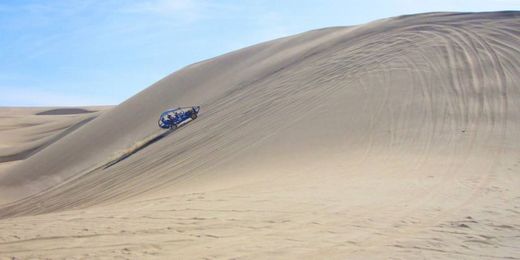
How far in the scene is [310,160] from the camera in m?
12.5

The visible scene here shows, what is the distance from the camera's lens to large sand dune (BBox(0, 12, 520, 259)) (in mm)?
6285

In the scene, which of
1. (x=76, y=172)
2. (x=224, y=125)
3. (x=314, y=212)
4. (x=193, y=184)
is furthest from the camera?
(x=76, y=172)

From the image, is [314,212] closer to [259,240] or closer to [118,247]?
[259,240]

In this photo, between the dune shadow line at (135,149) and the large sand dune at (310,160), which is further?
the dune shadow line at (135,149)

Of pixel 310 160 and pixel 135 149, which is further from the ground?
pixel 135 149

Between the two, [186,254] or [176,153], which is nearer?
[186,254]

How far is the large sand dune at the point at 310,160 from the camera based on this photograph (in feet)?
20.6

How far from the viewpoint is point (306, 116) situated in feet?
54.1

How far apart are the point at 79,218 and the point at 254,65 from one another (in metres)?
18.4

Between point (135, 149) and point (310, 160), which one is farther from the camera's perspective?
point (135, 149)

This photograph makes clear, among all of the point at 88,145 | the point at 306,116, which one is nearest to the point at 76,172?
the point at 88,145

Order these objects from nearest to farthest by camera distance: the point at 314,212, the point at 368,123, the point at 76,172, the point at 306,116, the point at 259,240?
the point at 259,240, the point at 314,212, the point at 368,123, the point at 306,116, the point at 76,172

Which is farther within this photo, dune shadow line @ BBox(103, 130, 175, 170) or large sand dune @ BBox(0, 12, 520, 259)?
dune shadow line @ BBox(103, 130, 175, 170)

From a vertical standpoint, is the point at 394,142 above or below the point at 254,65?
below
